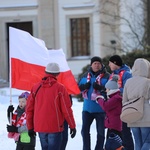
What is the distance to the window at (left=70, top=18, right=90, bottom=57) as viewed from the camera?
79.4 feet

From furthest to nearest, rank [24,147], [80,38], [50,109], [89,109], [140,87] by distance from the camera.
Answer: [80,38], [89,109], [24,147], [140,87], [50,109]

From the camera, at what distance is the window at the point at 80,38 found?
2419 centimetres

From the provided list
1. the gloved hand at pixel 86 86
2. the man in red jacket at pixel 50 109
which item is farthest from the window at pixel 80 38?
the man in red jacket at pixel 50 109

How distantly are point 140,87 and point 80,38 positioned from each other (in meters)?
17.6

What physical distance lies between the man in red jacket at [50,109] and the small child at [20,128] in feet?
2.38

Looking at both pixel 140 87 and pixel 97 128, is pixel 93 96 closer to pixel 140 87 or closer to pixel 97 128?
pixel 97 128

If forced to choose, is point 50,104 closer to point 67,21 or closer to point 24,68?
point 24,68

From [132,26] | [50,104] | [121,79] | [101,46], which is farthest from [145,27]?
[50,104]

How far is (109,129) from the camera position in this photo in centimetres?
761

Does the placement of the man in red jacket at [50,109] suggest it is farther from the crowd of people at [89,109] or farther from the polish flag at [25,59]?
the polish flag at [25,59]

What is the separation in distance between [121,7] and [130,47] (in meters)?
1.89

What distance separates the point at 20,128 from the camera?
7.56m

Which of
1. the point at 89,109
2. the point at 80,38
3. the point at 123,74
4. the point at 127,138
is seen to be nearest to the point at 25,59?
the point at 89,109

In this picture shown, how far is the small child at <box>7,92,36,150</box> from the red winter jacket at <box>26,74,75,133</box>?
762 millimetres
